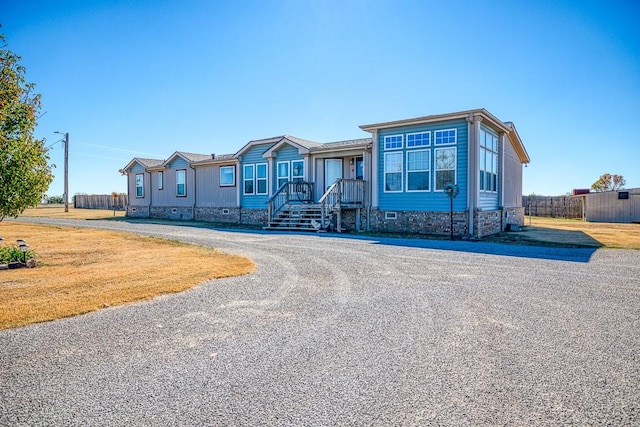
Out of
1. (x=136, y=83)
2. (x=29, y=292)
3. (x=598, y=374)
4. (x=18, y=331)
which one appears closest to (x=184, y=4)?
(x=136, y=83)

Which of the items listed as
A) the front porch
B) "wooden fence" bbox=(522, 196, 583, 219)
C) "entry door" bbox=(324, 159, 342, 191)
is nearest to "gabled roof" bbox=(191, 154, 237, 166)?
the front porch

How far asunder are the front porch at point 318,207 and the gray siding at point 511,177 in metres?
6.79

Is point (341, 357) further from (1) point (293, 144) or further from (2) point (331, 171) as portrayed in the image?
(1) point (293, 144)

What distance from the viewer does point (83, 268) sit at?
753cm

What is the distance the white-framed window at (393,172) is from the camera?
15625mm

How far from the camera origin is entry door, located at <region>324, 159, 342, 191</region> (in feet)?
61.0

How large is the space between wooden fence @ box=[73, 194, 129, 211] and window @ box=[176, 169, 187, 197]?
19.4 metres

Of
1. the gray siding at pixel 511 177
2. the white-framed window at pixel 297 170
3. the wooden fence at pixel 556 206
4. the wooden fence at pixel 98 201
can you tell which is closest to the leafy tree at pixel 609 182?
the wooden fence at pixel 556 206

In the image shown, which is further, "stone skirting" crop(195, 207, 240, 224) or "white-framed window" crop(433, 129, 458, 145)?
"stone skirting" crop(195, 207, 240, 224)

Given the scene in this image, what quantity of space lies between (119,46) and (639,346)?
17.8 meters

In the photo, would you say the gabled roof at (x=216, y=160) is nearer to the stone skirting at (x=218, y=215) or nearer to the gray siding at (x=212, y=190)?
the gray siding at (x=212, y=190)

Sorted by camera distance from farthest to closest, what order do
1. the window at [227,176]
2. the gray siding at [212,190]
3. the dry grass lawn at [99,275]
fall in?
the gray siding at [212,190], the window at [227,176], the dry grass lawn at [99,275]

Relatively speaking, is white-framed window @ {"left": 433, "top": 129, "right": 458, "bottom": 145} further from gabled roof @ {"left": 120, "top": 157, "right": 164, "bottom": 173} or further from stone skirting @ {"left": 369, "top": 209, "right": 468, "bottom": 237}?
gabled roof @ {"left": 120, "top": 157, "right": 164, "bottom": 173}

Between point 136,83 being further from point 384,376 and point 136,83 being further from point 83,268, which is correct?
point 384,376
